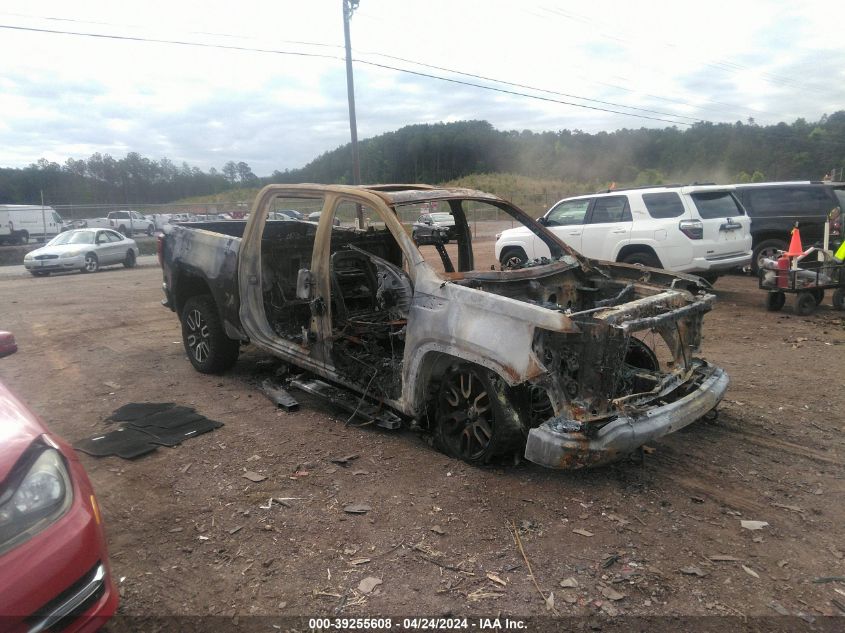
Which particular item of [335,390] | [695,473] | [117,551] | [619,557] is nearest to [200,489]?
[117,551]

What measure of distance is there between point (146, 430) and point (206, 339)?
1507mm

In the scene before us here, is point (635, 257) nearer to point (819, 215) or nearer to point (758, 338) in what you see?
point (758, 338)

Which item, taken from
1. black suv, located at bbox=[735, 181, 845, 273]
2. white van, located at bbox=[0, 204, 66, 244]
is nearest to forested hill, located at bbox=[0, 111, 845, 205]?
white van, located at bbox=[0, 204, 66, 244]

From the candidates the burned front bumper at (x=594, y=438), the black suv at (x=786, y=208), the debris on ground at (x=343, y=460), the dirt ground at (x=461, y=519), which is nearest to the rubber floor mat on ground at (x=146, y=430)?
the dirt ground at (x=461, y=519)

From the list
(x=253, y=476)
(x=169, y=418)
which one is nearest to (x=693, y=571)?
(x=253, y=476)

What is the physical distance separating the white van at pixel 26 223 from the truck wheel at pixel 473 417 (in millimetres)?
29698

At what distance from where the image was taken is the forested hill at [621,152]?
4431 centimetres

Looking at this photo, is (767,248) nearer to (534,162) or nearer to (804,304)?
(804,304)

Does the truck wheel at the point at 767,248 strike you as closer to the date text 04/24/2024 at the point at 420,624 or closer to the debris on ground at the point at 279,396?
the debris on ground at the point at 279,396

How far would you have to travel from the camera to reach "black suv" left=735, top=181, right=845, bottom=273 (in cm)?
1141

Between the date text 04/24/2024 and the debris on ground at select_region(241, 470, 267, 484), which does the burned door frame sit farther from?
the date text 04/24/2024

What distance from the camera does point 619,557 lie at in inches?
115

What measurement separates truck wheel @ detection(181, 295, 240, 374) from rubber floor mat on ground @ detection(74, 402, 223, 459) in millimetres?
833

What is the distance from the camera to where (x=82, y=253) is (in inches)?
721
